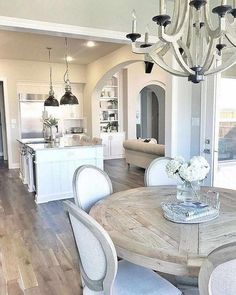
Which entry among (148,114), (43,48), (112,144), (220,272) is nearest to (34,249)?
(220,272)

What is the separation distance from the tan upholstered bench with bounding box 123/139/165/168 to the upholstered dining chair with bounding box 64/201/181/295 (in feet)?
14.3

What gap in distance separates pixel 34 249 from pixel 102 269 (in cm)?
187

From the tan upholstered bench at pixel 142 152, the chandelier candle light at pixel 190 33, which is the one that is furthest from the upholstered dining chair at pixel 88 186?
the tan upholstered bench at pixel 142 152

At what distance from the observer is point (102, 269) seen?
1425 mm

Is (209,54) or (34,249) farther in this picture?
(34,249)

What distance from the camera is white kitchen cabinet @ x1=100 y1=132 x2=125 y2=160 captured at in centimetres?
904

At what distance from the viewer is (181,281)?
227cm

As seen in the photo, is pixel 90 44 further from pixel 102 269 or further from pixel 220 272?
pixel 220 272

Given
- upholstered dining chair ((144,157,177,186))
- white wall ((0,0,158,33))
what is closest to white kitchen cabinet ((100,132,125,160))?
white wall ((0,0,158,33))

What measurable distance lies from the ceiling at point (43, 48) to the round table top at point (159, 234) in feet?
15.0

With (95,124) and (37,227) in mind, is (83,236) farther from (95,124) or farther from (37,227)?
(95,124)

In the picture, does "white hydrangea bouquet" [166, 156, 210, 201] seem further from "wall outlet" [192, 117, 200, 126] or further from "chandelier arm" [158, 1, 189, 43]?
"wall outlet" [192, 117, 200, 126]

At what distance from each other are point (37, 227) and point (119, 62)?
4.45 m

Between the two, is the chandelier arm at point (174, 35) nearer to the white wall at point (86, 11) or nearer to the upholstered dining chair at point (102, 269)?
the upholstered dining chair at point (102, 269)
